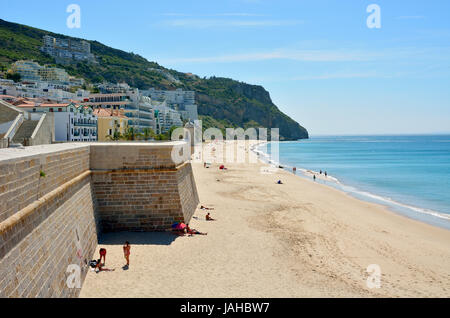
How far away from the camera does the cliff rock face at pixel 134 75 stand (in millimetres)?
135875

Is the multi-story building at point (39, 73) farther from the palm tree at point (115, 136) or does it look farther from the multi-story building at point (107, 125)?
the palm tree at point (115, 136)

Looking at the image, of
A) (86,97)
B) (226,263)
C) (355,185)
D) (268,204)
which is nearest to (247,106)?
(86,97)

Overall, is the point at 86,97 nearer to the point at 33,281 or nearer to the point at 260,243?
the point at 260,243

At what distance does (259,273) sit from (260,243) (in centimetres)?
327

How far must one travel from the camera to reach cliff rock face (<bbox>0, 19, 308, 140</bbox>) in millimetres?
135875

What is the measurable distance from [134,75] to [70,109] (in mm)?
117252

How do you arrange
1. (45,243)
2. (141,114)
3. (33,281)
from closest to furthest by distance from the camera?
1. (33,281)
2. (45,243)
3. (141,114)

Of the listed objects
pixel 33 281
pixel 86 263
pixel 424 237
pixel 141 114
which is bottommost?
pixel 424 237

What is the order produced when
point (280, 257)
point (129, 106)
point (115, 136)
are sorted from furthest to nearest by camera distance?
point (129, 106) < point (115, 136) < point (280, 257)

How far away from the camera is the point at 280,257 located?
13852 millimetres

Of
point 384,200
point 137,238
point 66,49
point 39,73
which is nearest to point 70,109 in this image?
point 137,238

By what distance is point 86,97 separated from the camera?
269 ft

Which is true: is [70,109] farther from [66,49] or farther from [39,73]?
[66,49]

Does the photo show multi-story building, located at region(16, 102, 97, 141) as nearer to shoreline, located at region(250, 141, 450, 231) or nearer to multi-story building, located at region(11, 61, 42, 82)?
shoreline, located at region(250, 141, 450, 231)
